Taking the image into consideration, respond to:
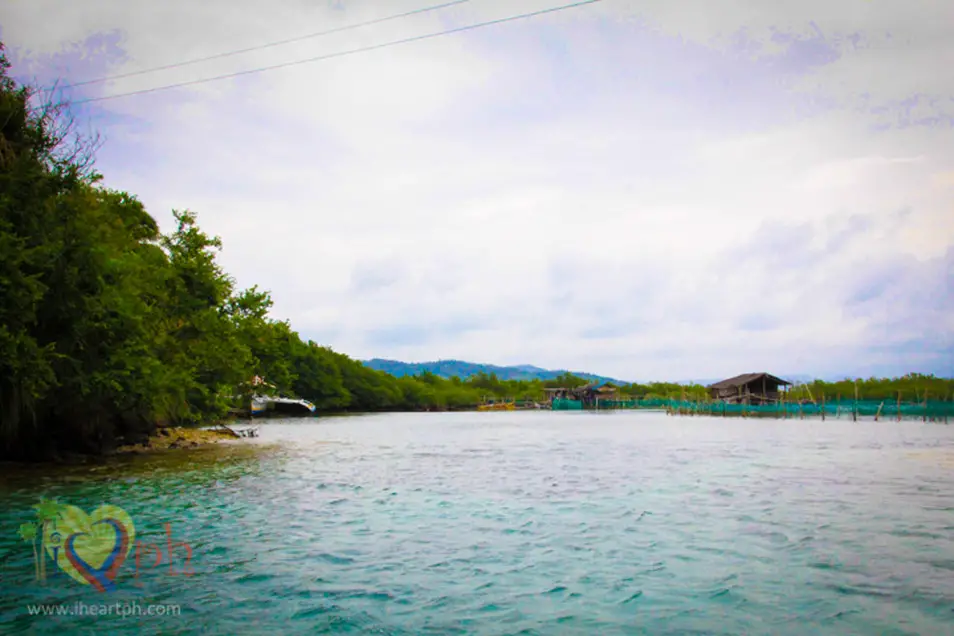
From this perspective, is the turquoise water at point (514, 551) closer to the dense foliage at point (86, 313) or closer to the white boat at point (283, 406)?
the dense foliage at point (86, 313)

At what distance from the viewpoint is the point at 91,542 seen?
1305cm

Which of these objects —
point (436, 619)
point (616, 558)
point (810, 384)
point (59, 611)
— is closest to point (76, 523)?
point (59, 611)

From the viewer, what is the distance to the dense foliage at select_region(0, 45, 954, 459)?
69.7ft

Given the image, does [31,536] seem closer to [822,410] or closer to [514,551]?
[514,551]

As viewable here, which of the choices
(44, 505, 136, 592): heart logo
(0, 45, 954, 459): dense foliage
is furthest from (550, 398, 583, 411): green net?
(44, 505, 136, 592): heart logo

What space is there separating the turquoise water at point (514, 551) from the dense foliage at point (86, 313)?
3202mm

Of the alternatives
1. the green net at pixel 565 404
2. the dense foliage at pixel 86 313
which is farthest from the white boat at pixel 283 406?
the dense foliage at pixel 86 313

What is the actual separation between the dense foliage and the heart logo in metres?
7.07

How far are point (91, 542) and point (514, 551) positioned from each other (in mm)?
8057

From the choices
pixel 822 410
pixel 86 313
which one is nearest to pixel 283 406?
pixel 822 410

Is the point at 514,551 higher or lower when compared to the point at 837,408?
lower

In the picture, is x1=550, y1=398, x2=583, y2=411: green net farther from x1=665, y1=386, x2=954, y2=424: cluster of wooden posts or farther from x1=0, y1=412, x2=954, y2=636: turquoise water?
x1=0, y1=412, x2=954, y2=636: turquoise water

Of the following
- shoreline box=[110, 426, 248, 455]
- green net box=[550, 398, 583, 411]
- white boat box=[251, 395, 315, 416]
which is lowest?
shoreline box=[110, 426, 248, 455]

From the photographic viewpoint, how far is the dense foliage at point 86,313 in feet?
69.7
